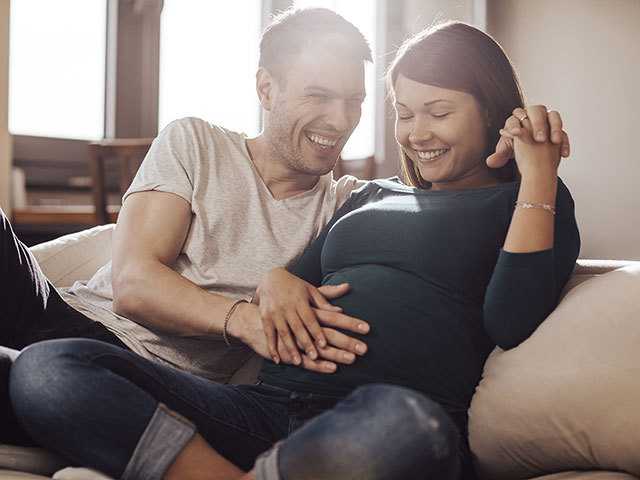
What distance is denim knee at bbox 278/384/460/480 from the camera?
89 cm

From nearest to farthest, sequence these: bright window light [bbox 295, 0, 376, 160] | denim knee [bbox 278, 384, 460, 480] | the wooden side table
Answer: denim knee [bbox 278, 384, 460, 480]
the wooden side table
bright window light [bbox 295, 0, 376, 160]

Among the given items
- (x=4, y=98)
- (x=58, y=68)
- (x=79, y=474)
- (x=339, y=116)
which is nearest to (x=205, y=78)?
(x=58, y=68)

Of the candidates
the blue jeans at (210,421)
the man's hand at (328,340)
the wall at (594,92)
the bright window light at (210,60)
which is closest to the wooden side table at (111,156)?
the bright window light at (210,60)

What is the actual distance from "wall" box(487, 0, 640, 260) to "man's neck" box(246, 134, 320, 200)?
2778 mm

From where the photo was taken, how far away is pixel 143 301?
1.42 m

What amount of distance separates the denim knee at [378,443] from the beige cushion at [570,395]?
8.9 inches

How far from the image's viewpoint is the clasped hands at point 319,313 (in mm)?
1227

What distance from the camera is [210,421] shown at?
3.85 ft

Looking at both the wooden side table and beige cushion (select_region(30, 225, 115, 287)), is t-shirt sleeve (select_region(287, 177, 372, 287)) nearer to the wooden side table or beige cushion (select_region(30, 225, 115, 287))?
beige cushion (select_region(30, 225, 115, 287))

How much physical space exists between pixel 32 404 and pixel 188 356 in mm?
455

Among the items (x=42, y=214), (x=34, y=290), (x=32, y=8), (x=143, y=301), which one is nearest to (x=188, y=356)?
(x=143, y=301)

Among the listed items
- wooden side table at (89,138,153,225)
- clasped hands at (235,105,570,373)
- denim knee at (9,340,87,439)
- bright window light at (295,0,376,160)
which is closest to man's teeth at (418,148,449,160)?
clasped hands at (235,105,570,373)

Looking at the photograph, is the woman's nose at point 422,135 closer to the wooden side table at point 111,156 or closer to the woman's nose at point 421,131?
the woman's nose at point 421,131

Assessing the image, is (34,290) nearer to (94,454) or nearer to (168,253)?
(168,253)
